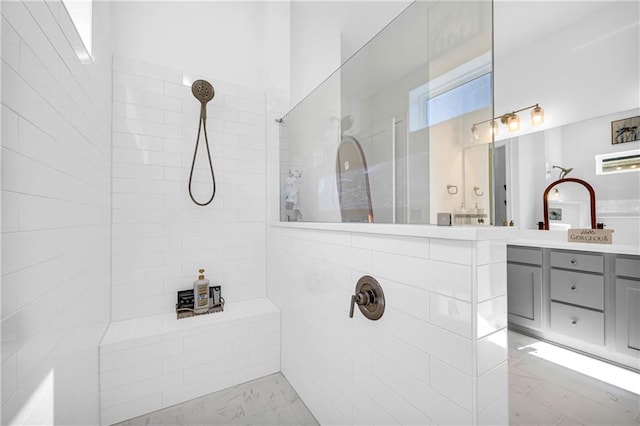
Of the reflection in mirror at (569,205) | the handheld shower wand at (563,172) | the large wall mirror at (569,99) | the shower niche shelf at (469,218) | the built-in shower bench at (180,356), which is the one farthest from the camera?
the handheld shower wand at (563,172)

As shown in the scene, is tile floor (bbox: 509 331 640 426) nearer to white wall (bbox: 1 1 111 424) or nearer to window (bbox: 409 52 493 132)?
window (bbox: 409 52 493 132)

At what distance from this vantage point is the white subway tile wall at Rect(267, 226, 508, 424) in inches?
26.8

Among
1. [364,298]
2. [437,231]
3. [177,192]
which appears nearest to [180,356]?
[177,192]

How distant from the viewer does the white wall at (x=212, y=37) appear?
1789 millimetres

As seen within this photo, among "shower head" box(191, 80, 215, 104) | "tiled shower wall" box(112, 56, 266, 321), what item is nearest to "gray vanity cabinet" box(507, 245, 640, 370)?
"tiled shower wall" box(112, 56, 266, 321)

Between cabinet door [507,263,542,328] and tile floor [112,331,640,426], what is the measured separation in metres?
0.57

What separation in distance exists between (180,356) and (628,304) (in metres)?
2.93

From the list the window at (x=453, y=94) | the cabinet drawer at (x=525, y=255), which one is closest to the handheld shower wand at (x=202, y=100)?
the window at (x=453, y=94)

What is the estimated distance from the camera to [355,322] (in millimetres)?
1095

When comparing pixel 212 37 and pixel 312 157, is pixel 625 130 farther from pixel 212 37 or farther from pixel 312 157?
pixel 212 37

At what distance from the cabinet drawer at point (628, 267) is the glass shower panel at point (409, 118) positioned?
1883 mm

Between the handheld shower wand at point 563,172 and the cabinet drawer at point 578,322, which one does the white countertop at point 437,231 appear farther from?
the handheld shower wand at point 563,172

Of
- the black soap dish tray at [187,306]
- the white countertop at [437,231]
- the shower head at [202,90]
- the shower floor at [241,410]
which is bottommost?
the shower floor at [241,410]

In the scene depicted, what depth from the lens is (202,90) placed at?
1.79 meters
